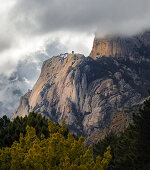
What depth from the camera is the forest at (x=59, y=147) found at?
22438 millimetres

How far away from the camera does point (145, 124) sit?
160 feet

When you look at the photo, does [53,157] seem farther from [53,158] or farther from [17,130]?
[17,130]

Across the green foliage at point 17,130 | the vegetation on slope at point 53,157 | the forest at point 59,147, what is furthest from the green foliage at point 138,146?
the vegetation on slope at point 53,157

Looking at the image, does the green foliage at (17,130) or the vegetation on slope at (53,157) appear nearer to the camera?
the vegetation on slope at (53,157)

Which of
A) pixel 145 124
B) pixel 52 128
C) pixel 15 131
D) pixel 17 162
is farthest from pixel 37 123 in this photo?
pixel 17 162

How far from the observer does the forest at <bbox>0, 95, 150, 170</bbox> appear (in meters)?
22.4

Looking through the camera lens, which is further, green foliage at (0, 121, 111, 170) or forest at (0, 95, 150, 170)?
forest at (0, 95, 150, 170)

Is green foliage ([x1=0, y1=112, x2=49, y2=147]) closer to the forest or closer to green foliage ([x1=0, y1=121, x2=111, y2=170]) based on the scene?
the forest

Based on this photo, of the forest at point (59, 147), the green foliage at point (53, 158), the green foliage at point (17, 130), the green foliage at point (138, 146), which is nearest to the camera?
the green foliage at point (53, 158)

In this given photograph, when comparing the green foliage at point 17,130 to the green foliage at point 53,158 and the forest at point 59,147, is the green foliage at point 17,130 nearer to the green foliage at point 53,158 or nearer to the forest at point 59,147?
the forest at point 59,147

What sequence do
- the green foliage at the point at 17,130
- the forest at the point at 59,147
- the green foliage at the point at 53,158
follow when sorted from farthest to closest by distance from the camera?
1. the green foliage at the point at 17,130
2. the forest at the point at 59,147
3. the green foliage at the point at 53,158

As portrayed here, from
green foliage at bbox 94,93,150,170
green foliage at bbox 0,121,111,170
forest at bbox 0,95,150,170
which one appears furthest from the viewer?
green foliage at bbox 94,93,150,170

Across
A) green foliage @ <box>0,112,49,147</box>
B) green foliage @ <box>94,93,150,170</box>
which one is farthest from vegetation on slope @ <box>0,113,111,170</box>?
green foliage @ <box>94,93,150,170</box>

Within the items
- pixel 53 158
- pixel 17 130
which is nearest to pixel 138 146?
pixel 17 130
